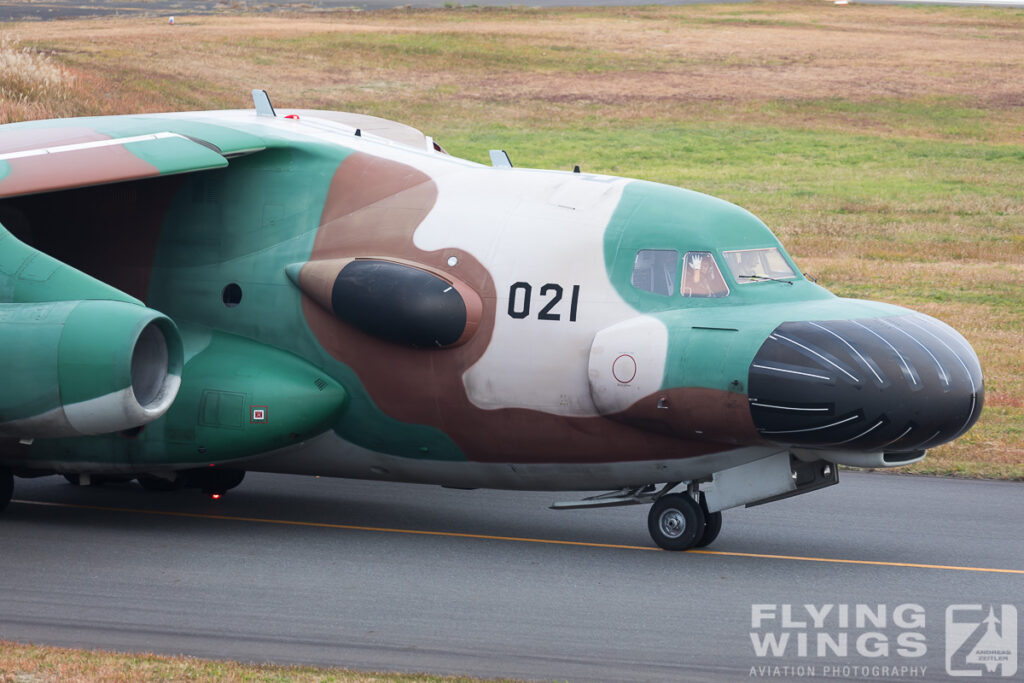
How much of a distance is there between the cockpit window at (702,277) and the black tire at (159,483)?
6058mm

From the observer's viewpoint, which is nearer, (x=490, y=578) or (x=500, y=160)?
(x=490, y=578)

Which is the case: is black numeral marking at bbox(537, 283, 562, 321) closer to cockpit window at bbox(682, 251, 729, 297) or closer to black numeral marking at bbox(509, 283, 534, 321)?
black numeral marking at bbox(509, 283, 534, 321)

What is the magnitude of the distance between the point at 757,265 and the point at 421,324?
3124 millimetres

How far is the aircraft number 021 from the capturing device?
12.4m

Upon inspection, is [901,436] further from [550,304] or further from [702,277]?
[550,304]

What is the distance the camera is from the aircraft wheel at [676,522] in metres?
12.6

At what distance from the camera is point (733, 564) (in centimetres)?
1247

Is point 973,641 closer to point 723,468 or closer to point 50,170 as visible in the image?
point 723,468

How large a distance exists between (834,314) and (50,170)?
7.03m

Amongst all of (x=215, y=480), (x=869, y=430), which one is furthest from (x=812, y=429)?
(x=215, y=480)

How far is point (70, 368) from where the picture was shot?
38.2 ft

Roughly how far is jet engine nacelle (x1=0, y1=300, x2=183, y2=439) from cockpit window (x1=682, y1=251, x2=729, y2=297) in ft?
15.4

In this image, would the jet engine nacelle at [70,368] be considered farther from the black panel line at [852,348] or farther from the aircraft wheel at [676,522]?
the black panel line at [852,348]

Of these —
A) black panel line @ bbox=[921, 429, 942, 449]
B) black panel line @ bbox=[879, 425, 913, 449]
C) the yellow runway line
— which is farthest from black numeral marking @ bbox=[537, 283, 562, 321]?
black panel line @ bbox=[921, 429, 942, 449]
